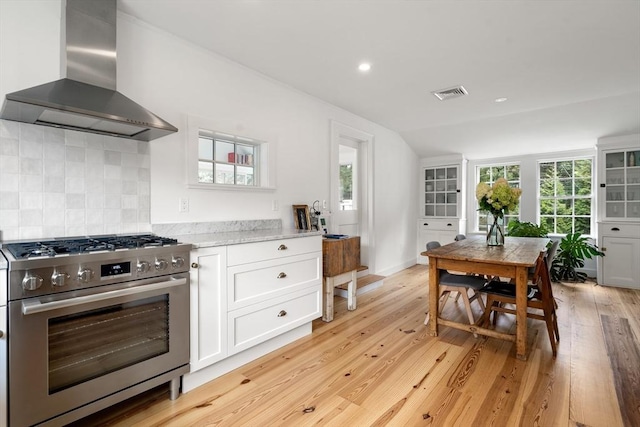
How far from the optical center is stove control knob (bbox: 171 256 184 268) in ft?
5.94

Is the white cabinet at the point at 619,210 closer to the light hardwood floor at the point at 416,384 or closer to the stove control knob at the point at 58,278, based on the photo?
the light hardwood floor at the point at 416,384

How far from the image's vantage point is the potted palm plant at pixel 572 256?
462 centimetres

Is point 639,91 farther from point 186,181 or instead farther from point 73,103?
point 73,103

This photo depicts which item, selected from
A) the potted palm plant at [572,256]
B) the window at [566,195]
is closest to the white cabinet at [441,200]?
the window at [566,195]

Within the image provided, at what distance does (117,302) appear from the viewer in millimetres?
1590

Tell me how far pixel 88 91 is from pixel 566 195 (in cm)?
649

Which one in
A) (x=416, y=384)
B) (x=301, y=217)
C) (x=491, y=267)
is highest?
(x=301, y=217)

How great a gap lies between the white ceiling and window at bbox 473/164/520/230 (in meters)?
1.34

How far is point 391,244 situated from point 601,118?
10.8 feet

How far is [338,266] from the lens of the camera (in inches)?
125

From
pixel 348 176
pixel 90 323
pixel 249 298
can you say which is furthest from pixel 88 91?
pixel 348 176

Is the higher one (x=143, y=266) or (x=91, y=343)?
(x=143, y=266)

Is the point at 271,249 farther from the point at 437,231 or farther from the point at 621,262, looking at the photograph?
the point at 621,262

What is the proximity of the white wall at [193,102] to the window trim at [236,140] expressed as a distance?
39 millimetres
